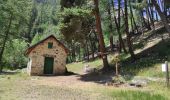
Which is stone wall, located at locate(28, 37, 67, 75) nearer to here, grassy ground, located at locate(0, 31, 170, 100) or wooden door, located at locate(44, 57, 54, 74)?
wooden door, located at locate(44, 57, 54, 74)

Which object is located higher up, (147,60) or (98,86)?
(147,60)

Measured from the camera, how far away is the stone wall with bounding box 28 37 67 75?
3488cm

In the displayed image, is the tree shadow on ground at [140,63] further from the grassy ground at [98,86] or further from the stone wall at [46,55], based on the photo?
the stone wall at [46,55]

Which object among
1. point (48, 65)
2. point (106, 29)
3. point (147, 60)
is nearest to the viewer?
point (147, 60)

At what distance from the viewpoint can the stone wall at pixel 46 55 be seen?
34.9 meters

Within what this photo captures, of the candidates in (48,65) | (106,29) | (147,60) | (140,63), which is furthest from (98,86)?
(106,29)

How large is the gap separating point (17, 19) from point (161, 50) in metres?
26.9

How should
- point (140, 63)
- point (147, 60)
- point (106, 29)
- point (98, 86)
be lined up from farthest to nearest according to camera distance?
point (106, 29) → point (147, 60) → point (140, 63) → point (98, 86)

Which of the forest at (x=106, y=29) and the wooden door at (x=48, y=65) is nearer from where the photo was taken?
the forest at (x=106, y=29)

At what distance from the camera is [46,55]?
117 feet

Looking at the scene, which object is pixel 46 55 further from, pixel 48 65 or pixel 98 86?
pixel 98 86

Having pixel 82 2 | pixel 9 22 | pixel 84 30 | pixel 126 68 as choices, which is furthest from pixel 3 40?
pixel 126 68

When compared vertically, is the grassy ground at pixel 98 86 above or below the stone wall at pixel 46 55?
below

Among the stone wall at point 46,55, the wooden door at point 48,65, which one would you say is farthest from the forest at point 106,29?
the wooden door at point 48,65
